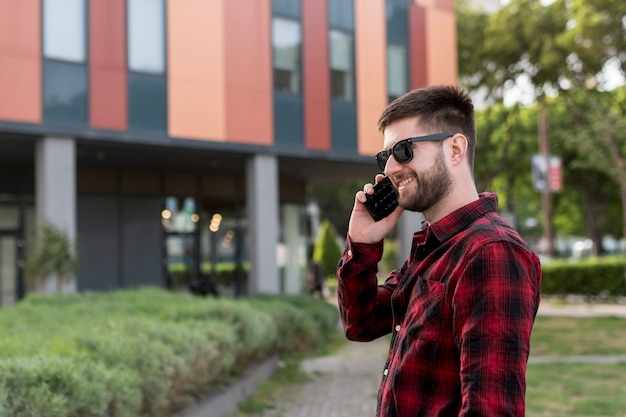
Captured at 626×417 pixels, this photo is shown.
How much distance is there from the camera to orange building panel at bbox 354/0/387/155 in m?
19.3

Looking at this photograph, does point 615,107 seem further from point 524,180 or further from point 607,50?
point 524,180

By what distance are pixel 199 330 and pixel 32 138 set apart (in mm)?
8900

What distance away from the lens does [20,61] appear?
46.0 ft

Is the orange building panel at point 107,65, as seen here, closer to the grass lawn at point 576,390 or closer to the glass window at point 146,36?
the glass window at point 146,36

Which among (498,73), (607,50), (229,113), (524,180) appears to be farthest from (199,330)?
(524,180)

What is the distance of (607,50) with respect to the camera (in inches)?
802

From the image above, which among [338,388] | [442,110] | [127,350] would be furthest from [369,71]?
[442,110]

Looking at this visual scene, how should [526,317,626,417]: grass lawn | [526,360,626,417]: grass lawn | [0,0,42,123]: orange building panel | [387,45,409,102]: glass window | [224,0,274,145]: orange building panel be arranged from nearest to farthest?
[526,360,626,417]: grass lawn, [526,317,626,417]: grass lawn, [0,0,42,123]: orange building panel, [224,0,274,145]: orange building panel, [387,45,409,102]: glass window

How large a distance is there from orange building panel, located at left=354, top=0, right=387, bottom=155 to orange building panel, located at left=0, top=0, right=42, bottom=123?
8.56m

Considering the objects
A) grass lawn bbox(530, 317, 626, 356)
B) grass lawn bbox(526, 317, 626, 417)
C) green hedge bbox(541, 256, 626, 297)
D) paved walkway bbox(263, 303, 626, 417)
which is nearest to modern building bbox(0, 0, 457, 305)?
paved walkway bbox(263, 303, 626, 417)

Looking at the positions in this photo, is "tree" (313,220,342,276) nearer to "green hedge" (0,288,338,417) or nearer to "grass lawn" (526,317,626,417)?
"grass lawn" (526,317,626,417)

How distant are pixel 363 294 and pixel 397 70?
18291 mm

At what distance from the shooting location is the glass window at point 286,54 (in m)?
18.0

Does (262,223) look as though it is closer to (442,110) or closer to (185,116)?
(185,116)
